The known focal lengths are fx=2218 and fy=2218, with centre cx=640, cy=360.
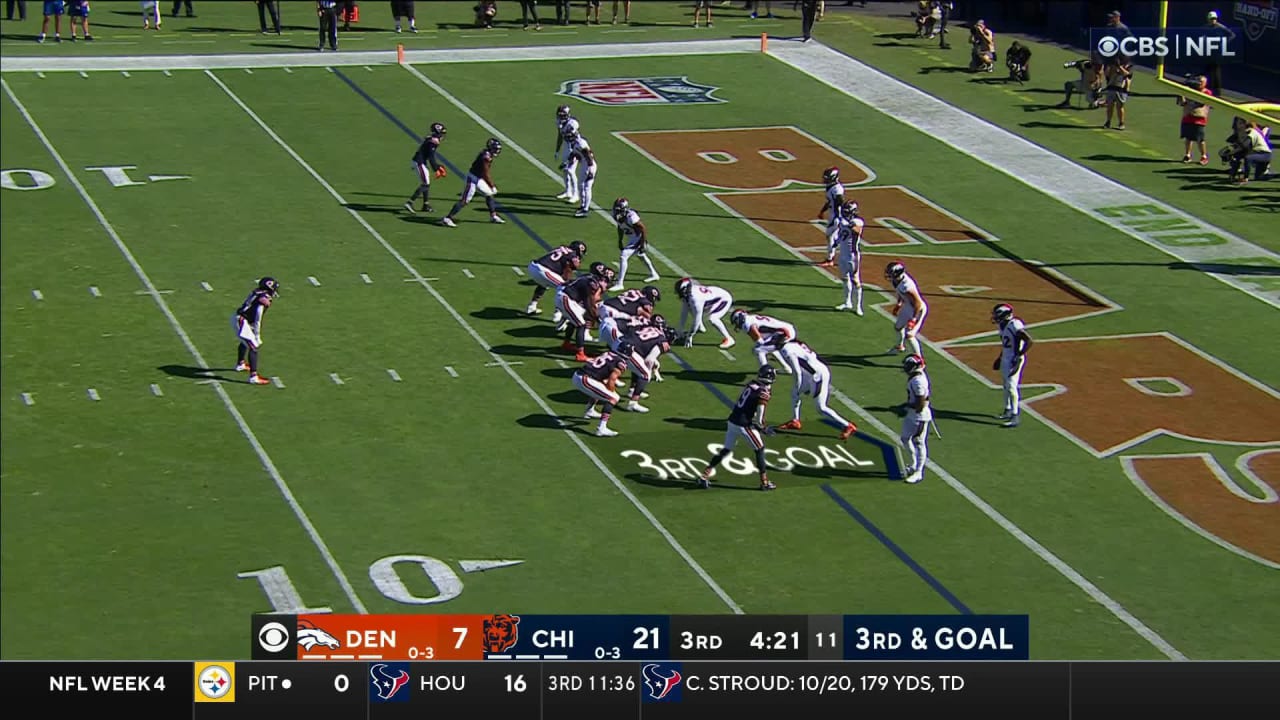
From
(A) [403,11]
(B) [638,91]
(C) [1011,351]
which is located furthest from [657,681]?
(A) [403,11]

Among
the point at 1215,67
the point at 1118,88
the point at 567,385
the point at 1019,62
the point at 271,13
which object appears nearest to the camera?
the point at 567,385

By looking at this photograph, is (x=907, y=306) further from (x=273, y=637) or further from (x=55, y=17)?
(x=55, y=17)

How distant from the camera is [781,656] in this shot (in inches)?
894

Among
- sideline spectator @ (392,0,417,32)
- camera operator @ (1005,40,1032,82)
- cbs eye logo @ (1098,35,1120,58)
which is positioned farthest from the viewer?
sideline spectator @ (392,0,417,32)

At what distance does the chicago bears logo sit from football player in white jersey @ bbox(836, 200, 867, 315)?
17654 millimetres

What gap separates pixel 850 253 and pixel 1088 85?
18.8 m

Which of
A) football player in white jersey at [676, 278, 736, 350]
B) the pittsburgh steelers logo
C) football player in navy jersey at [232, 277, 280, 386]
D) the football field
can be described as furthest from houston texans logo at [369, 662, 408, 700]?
football player in white jersey at [676, 278, 736, 350]

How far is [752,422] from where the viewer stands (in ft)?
103

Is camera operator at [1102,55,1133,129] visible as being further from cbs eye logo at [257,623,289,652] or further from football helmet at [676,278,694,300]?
cbs eye logo at [257,623,289,652]

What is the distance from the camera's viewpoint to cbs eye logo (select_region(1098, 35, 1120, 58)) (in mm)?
55219

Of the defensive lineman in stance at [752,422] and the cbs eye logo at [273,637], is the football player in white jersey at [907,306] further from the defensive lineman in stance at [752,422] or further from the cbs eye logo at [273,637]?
the cbs eye logo at [273,637]

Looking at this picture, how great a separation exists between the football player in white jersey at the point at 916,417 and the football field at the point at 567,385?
0.44 m

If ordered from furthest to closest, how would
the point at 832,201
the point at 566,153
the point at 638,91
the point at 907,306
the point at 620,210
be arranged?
the point at 638,91 < the point at 566,153 < the point at 832,201 < the point at 620,210 < the point at 907,306

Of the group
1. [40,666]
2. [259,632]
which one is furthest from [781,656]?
[40,666]
